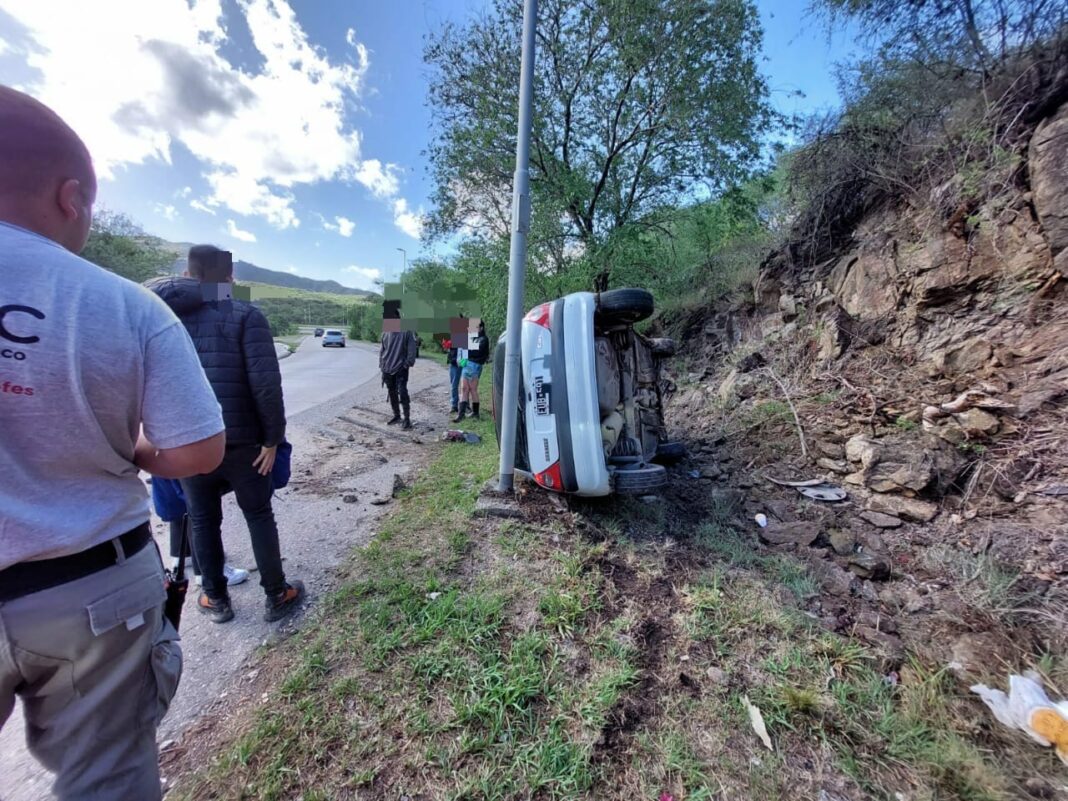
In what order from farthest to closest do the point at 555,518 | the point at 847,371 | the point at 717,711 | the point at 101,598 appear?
the point at 847,371, the point at 555,518, the point at 717,711, the point at 101,598

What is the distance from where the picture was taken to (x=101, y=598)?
3.06ft

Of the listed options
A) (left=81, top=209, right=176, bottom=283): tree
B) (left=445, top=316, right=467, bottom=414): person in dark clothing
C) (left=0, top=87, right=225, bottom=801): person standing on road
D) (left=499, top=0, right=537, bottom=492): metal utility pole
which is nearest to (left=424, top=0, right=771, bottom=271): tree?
(left=445, top=316, right=467, bottom=414): person in dark clothing

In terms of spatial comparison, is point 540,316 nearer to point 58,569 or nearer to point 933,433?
point 58,569

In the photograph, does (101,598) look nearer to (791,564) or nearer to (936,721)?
(936,721)

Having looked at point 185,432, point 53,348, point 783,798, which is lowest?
point 783,798

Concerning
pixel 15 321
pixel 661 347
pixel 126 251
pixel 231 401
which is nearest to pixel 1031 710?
pixel 661 347

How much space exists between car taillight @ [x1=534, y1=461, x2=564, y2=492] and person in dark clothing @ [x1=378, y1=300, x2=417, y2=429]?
4.46m

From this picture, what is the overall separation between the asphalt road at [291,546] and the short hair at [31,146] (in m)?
1.91

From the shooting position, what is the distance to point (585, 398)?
2.72 metres

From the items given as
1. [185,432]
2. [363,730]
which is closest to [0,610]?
[185,432]

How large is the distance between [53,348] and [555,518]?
2704 mm

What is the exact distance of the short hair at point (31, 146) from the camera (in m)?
0.88

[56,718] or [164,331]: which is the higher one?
[164,331]

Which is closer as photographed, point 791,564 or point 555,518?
point 791,564
